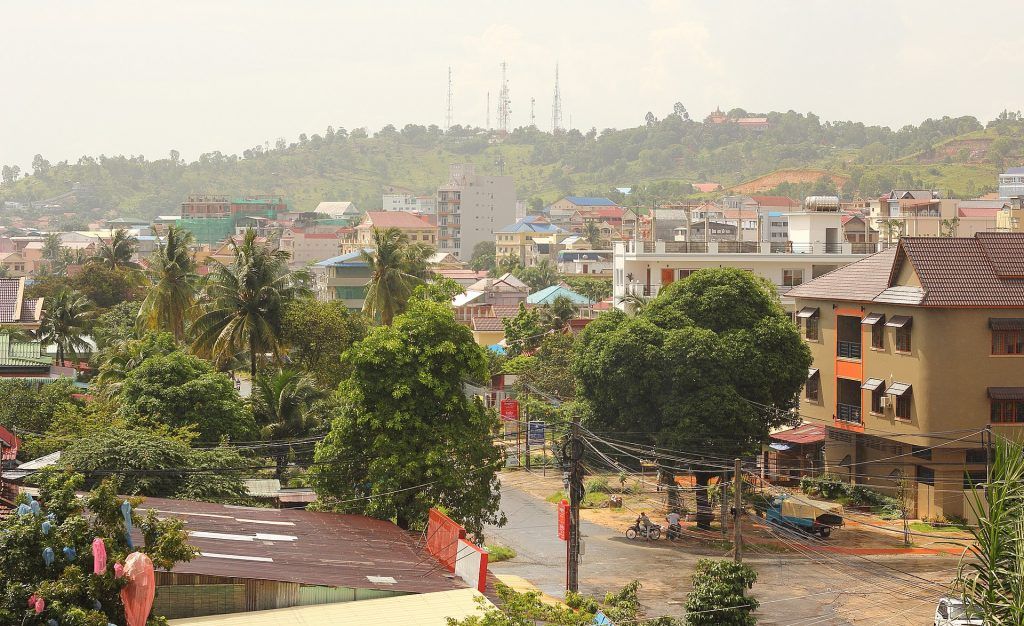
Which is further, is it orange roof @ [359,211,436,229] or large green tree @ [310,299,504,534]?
orange roof @ [359,211,436,229]

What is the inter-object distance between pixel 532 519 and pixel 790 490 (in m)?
9.88

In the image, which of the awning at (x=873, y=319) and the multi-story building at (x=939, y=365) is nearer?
the multi-story building at (x=939, y=365)

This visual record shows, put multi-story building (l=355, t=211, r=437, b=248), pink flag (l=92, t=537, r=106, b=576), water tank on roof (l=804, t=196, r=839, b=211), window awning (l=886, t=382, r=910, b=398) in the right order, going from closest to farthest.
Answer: pink flag (l=92, t=537, r=106, b=576) → window awning (l=886, t=382, r=910, b=398) → water tank on roof (l=804, t=196, r=839, b=211) → multi-story building (l=355, t=211, r=437, b=248)

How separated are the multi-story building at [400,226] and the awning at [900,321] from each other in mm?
139673

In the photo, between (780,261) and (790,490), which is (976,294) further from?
(780,261)

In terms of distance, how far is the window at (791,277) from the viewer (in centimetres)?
6769

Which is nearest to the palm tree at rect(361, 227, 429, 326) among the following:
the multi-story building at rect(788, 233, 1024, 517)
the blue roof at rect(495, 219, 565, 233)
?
the multi-story building at rect(788, 233, 1024, 517)

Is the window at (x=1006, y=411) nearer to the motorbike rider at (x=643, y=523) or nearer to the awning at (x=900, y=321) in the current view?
the awning at (x=900, y=321)

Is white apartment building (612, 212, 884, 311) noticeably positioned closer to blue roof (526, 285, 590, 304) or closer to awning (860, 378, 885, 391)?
awning (860, 378, 885, 391)


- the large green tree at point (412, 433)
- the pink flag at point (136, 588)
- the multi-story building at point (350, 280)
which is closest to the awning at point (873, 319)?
the large green tree at point (412, 433)

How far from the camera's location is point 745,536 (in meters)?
40.1

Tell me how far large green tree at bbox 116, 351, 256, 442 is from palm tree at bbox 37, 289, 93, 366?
29.9 metres

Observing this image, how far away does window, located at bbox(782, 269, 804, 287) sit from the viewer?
67688 mm

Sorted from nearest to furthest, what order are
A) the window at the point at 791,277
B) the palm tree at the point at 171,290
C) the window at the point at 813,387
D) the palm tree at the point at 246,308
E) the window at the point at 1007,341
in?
the window at the point at 1007,341
the window at the point at 813,387
the palm tree at the point at 246,308
the palm tree at the point at 171,290
the window at the point at 791,277
